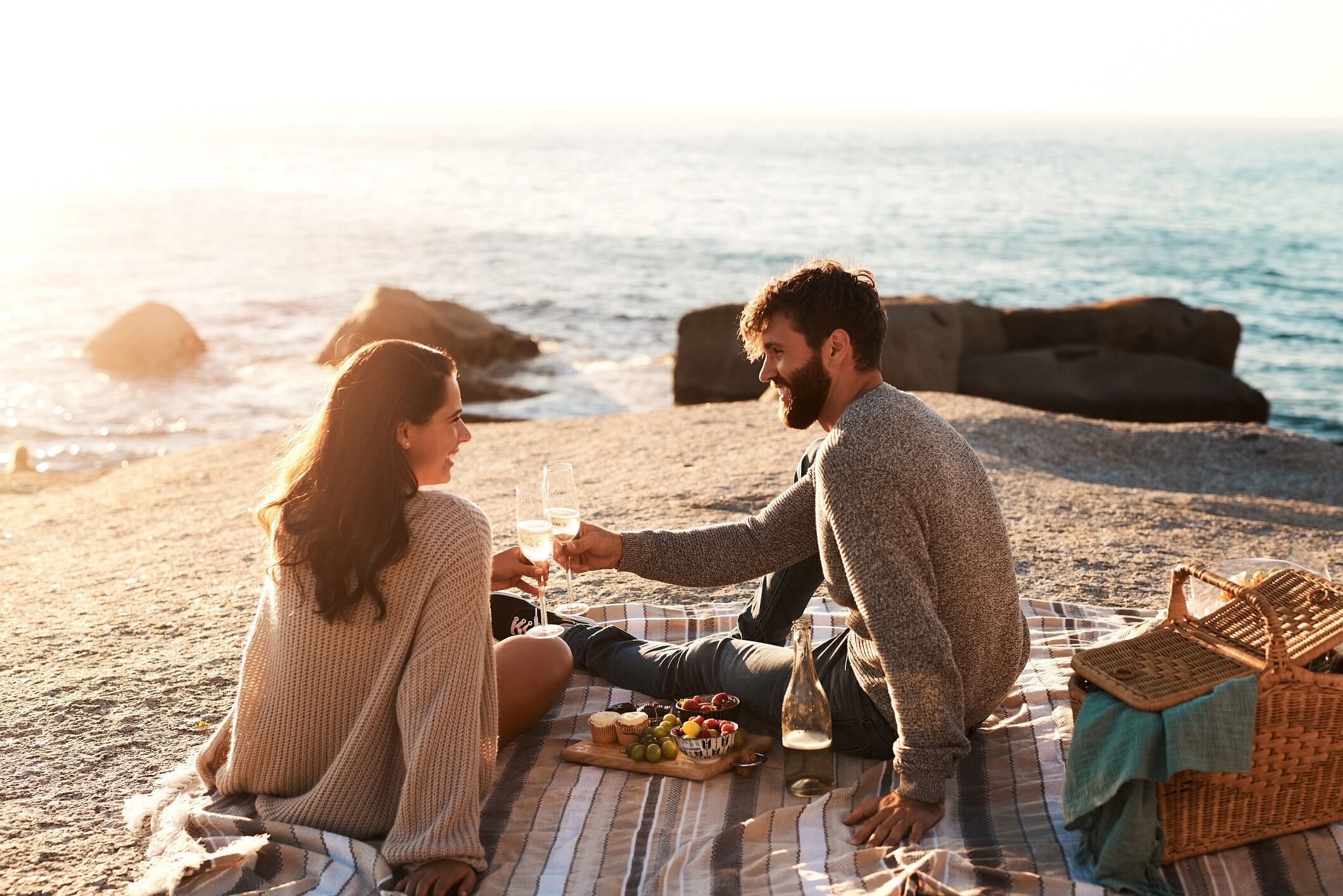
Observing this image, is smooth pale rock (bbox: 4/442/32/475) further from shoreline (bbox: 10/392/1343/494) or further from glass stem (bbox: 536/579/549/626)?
glass stem (bbox: 536/579/549/626)

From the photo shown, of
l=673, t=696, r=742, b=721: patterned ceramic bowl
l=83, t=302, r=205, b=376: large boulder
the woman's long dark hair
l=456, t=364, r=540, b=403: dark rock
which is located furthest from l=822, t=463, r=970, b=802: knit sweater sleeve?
l=83, t=302, r=205, b=376: large boulder

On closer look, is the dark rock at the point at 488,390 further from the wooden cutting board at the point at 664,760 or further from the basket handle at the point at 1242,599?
the basket handle at the point at 1242,599

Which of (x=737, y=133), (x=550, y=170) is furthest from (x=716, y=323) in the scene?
(x=737, y=133)

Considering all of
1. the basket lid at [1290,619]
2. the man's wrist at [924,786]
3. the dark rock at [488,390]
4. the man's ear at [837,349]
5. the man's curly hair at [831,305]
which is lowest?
the dark rock at [488,390]

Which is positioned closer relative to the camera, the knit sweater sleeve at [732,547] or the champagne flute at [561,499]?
the champagne flute at [561,499]

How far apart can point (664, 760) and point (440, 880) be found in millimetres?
1171

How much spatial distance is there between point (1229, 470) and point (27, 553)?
32.6ft

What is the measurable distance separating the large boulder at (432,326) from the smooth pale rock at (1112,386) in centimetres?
811

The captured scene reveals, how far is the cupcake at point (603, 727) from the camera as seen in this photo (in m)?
4.77

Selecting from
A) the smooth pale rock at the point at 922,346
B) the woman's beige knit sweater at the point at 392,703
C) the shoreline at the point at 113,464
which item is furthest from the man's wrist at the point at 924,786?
the smooth pale rock at the point at 922,346

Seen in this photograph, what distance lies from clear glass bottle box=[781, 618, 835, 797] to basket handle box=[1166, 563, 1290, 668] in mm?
1213

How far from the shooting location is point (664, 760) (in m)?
4.65

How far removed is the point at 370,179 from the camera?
77500 millimetres

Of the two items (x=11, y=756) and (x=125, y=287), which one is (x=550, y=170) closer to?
(x=125, y=287)
